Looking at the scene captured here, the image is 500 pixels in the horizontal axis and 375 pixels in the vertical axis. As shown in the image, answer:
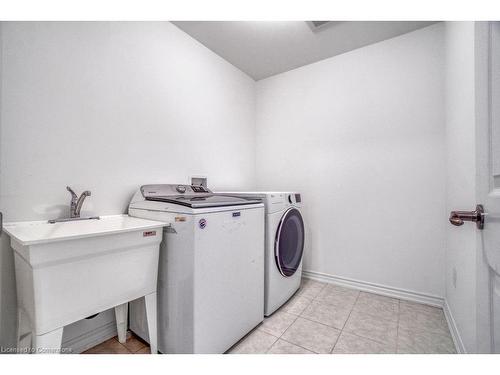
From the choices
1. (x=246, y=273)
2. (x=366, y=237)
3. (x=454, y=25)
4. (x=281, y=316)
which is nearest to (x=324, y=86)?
(x=454, y=25)

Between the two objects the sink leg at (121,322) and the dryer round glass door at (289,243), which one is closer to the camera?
the sink leg at (121,322)

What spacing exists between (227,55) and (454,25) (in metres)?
1.87

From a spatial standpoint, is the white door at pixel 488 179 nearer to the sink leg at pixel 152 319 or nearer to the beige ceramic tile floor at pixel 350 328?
the beige ceramic tile floor at pixel 350 328

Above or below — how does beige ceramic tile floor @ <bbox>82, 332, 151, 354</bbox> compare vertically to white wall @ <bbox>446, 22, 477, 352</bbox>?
below

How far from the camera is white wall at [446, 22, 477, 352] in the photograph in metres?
1.06

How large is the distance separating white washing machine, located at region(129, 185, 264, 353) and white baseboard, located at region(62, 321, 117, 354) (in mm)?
137

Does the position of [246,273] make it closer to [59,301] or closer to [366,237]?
[59,301]

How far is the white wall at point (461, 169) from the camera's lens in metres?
1.06

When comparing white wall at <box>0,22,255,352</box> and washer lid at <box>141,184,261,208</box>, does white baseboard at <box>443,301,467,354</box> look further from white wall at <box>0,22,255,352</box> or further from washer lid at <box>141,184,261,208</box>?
white wall at <box>0,22,255,352</box>

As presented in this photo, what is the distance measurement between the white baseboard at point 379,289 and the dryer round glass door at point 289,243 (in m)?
0.53

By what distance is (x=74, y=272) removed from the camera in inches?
34.9

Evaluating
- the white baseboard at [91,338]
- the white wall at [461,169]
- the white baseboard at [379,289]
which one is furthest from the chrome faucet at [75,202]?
the white baseboard at [379,289]

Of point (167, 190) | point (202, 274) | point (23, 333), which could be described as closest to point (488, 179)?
point (202, 274)

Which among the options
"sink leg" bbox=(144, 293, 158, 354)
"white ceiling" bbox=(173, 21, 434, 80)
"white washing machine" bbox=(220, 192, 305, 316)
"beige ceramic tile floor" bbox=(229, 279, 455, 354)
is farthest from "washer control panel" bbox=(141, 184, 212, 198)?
"white ceiling" bbox=(173, 21, 434, 80)
